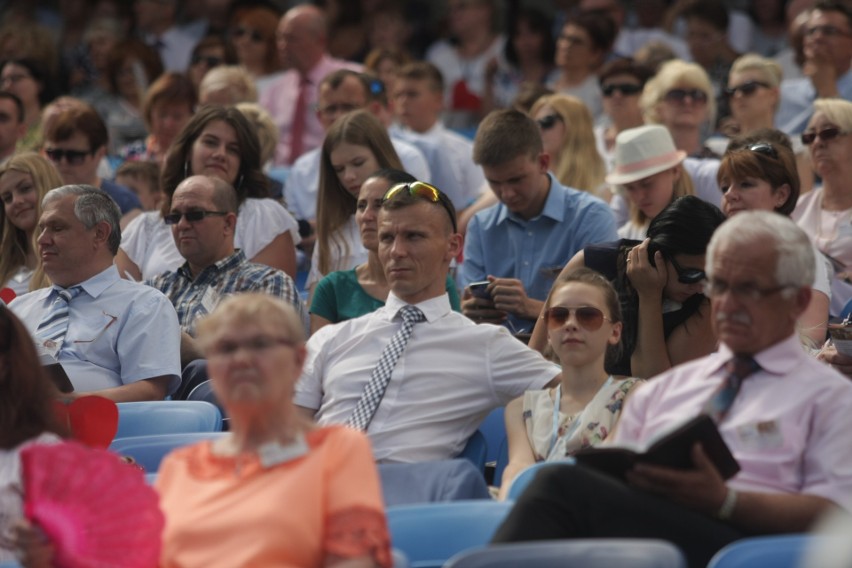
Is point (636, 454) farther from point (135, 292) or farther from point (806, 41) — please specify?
point (806, 41)

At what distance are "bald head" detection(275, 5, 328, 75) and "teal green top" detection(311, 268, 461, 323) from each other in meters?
4.04

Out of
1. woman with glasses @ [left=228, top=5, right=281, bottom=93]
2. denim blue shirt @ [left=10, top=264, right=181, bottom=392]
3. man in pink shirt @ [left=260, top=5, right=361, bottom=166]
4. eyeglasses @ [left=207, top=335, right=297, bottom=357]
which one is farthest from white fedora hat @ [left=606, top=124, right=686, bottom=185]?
woman with glasses @ [left=228, top=5, right=281, bottom=93]

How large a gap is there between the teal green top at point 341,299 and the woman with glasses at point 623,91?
2839 millimetres

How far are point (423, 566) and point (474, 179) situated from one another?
204 inches

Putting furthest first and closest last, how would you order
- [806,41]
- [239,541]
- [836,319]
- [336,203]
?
[806,41] → [336,203] → [836,319] → [239,541]

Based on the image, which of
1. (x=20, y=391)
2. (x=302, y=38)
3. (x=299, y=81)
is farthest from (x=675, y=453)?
(x=299, y=81)

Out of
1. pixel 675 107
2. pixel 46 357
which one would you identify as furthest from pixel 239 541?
pixel 675 107

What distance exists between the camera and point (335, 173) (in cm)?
658

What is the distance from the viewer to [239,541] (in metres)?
3.20

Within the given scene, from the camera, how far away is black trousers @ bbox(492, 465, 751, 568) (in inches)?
133

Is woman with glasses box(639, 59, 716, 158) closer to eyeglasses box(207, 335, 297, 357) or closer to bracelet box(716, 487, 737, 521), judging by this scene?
bracelet box(716, 487, 737, 521)

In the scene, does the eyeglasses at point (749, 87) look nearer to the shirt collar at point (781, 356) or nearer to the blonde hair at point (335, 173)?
the blonde hair at point (335, 173)

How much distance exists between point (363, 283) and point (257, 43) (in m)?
4.98

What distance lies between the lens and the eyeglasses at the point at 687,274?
180 inches
